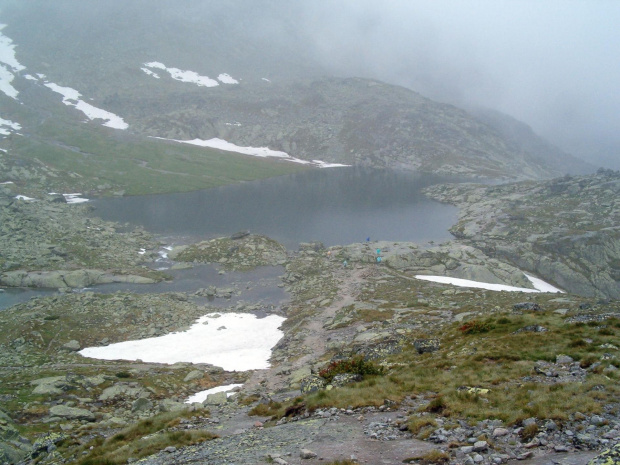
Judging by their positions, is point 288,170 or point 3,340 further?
point 288,170

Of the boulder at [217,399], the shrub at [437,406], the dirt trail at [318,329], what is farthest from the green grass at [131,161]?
the shrub at [437,406]

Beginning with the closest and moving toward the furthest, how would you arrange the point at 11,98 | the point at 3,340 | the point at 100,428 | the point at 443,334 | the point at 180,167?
the point at 100,428
the point at 443,334
the point at 3,340
the point at 180,167
the point at 11,98

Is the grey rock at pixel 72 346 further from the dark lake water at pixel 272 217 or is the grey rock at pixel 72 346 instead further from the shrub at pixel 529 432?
the shrub at pixel 529 432

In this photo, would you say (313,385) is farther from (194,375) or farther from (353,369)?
(194,375)

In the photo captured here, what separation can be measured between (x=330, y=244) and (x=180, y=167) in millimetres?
101093

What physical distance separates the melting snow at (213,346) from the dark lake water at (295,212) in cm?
3620

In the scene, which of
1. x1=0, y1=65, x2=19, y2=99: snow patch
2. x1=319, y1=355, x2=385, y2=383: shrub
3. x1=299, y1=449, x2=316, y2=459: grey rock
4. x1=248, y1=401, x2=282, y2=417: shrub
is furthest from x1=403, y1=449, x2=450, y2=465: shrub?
x1=0, y1=65, x2=19, y2=99: snow patch

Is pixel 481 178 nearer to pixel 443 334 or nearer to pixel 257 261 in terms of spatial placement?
pixel 257 261

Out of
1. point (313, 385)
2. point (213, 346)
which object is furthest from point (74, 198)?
point (313, 385)

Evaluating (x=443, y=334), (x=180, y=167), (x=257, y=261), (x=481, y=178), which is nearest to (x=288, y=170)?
(x=180, y=167)

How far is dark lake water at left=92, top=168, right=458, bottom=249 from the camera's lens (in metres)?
88.3

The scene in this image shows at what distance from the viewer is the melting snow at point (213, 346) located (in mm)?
34188

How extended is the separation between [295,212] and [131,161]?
83.4 metres

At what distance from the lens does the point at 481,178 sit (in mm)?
195625
